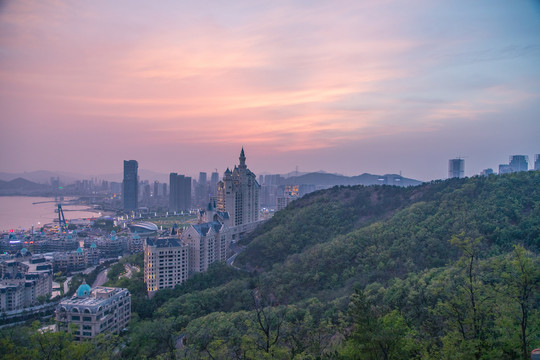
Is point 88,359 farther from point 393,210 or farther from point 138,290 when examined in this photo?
point 393,210

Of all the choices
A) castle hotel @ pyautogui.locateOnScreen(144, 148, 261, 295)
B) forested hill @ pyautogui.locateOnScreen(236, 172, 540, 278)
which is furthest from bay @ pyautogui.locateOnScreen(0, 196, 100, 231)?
forested hill @ pyautogui.locateOnScreen(236, 172, 540, 278)

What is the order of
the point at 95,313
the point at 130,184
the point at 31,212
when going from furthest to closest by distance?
the point at 130,184 < the point at 31,212 < the point at 95,313

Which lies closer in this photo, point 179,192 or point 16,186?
point 16,186

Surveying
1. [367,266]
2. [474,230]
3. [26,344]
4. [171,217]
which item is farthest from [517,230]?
[171,217]

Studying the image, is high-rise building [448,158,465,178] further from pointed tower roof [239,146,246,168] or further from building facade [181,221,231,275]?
building facade [181,221,231,275]

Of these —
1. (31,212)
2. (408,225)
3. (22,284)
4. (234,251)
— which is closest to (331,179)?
(234,251)

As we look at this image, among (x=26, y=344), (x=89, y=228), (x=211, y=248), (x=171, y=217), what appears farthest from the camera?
(x=171, y=217)

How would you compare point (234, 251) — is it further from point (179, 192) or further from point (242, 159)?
point (179, 192)
